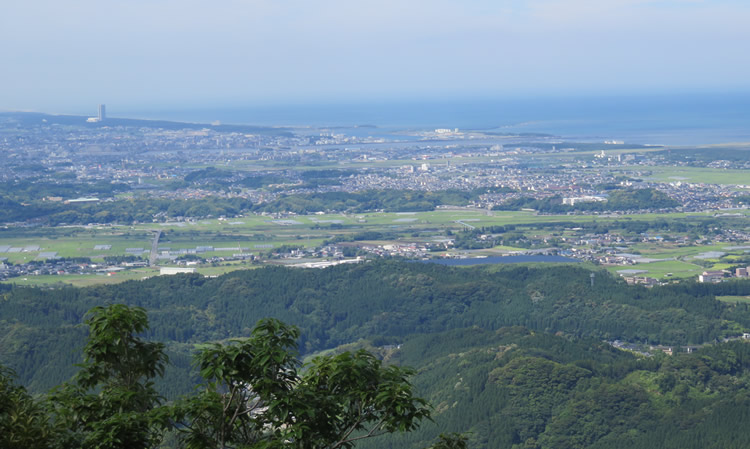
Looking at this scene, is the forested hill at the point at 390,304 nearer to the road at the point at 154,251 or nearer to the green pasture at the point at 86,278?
the green pasture at the point at 86,278

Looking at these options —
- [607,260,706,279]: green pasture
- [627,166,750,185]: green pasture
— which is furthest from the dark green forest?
[627,166,750,185]: green pasture

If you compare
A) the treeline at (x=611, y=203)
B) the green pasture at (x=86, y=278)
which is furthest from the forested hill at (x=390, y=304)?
the treeline at (x=611, y=203)

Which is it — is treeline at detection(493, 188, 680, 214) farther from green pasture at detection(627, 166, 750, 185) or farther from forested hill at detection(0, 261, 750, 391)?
forested hill at detection(0, 261, 750, 391)

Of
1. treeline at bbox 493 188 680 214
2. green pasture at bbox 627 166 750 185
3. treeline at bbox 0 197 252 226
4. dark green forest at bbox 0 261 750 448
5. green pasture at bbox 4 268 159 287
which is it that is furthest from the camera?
green pasture at bbox 627 166 750 185

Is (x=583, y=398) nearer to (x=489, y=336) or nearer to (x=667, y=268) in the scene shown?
(x=489, y=336)

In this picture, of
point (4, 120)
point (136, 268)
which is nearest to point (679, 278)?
point (136, 268)

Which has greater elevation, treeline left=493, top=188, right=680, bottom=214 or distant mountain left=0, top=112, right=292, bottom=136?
distant mountain left=0, top=112, right=292, bottom=136

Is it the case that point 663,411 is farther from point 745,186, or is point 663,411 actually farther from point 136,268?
point 745,186
